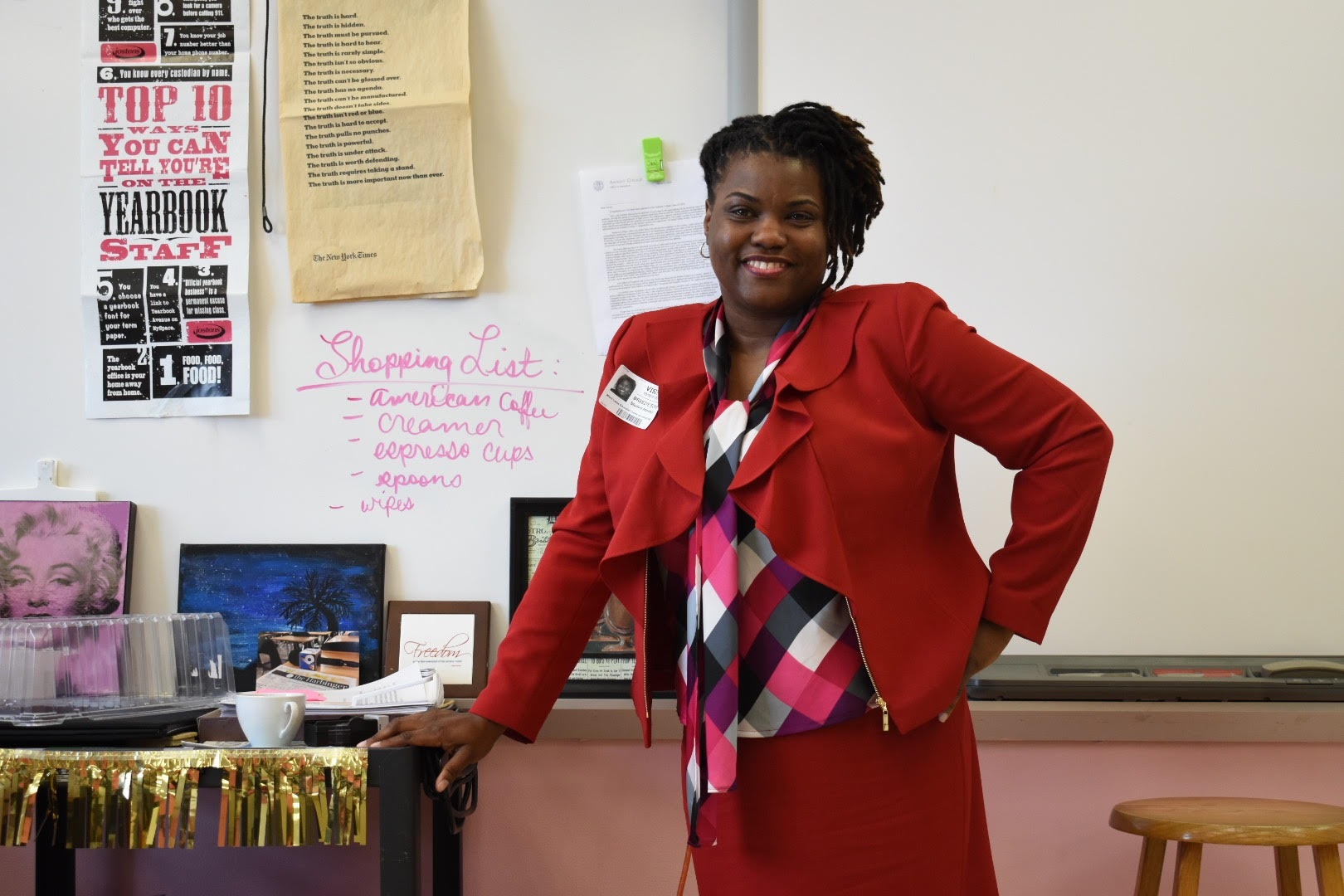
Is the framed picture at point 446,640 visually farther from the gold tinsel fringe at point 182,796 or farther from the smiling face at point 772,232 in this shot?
the smiling face at point 772,232

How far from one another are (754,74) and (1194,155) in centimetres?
74

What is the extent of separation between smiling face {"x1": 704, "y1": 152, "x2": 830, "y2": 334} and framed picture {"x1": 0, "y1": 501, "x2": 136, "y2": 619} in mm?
1248

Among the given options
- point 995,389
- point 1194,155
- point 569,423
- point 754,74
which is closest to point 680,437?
point 995,389

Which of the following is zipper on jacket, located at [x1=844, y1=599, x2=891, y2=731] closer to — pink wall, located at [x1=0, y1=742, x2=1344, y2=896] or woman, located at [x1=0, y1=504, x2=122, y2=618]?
Result: pink wall, located at [x1=0, y1=742, x2=1344, y2=896]

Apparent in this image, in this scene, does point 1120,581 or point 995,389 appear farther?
point 1120,581

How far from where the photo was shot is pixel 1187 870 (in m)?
1.52

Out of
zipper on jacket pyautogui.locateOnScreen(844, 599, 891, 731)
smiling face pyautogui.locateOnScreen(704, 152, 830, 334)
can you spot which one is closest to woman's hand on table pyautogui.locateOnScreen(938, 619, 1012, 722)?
zipper on jacket pyautogui.locateOnScreen(844, 599, 891, 731)

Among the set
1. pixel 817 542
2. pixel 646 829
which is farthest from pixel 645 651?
pixel 646 829

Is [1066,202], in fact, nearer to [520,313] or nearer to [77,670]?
[520,313]

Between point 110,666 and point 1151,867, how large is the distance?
1534 millimetres

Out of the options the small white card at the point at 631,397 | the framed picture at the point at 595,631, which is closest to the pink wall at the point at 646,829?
the framed picture at the point at 595,631

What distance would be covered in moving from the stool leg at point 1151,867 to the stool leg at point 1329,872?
0.19 m

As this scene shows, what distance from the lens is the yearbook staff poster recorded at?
196 centimetres

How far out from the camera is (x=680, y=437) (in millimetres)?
1220
